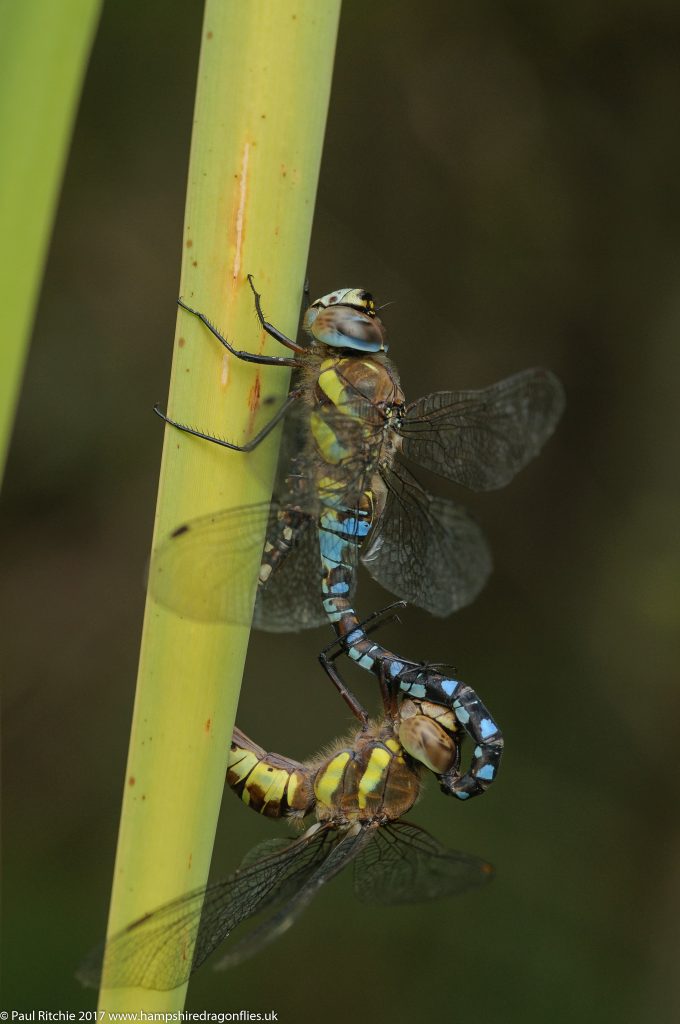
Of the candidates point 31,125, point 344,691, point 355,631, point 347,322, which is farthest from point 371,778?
point 31,125

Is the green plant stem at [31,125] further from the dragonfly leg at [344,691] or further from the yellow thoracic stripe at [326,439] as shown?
the dragonfly leg at [344,691]

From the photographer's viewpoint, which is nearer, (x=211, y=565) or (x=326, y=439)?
(x=211, y=565)

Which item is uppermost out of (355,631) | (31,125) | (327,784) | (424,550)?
(31,125)

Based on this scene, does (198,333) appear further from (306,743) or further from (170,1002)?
(306,743)

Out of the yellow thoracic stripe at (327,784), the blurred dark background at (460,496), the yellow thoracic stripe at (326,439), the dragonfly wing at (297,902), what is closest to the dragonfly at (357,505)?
the yellow thoracic stripe at (326,439)

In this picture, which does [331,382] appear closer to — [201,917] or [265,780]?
[265,780]

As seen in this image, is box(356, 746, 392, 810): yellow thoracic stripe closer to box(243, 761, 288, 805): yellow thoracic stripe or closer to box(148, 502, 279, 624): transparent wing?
box(243, 761, 288, 805): yellow thoracic stripe

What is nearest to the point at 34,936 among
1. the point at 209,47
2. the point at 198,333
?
the point at 198,333
